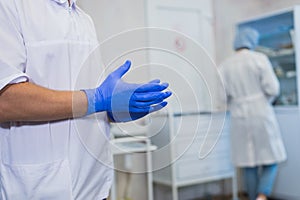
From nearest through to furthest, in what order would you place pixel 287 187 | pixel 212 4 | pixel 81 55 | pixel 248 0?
1. pixel 81 55
2. pixel 287 187
3. pixel 212 4
4. pixel 248 0

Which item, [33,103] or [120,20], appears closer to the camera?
[33,103]

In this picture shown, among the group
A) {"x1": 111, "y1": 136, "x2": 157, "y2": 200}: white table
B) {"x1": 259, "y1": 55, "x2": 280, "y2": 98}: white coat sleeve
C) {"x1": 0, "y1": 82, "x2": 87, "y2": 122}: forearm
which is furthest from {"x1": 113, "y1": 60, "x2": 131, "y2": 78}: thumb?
{"x1": 259, "y1": 55, "x2": 280, "y2": 98}: white coat sleeve

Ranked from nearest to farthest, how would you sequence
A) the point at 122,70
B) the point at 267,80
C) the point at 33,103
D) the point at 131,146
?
the point at 33,103 → the point at 122,70 → the point at 131,146 → the point at 267,80

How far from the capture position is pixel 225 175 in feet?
10.0

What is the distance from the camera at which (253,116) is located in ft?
9.40

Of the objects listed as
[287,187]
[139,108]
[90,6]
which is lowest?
[287,187]

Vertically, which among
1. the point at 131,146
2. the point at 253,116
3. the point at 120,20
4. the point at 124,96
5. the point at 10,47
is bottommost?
the point at 131,146

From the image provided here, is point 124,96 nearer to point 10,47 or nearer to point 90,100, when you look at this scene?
point 90,100

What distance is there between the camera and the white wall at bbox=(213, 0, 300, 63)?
11.3 ft

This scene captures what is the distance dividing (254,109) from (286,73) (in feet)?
2.19

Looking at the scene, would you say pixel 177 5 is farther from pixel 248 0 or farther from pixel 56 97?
pixel 56 97

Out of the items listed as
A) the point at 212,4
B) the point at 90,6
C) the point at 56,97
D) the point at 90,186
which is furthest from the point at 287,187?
the point at 56,97

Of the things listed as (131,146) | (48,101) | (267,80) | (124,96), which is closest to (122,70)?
(124,96)

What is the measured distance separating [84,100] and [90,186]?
241 mm
